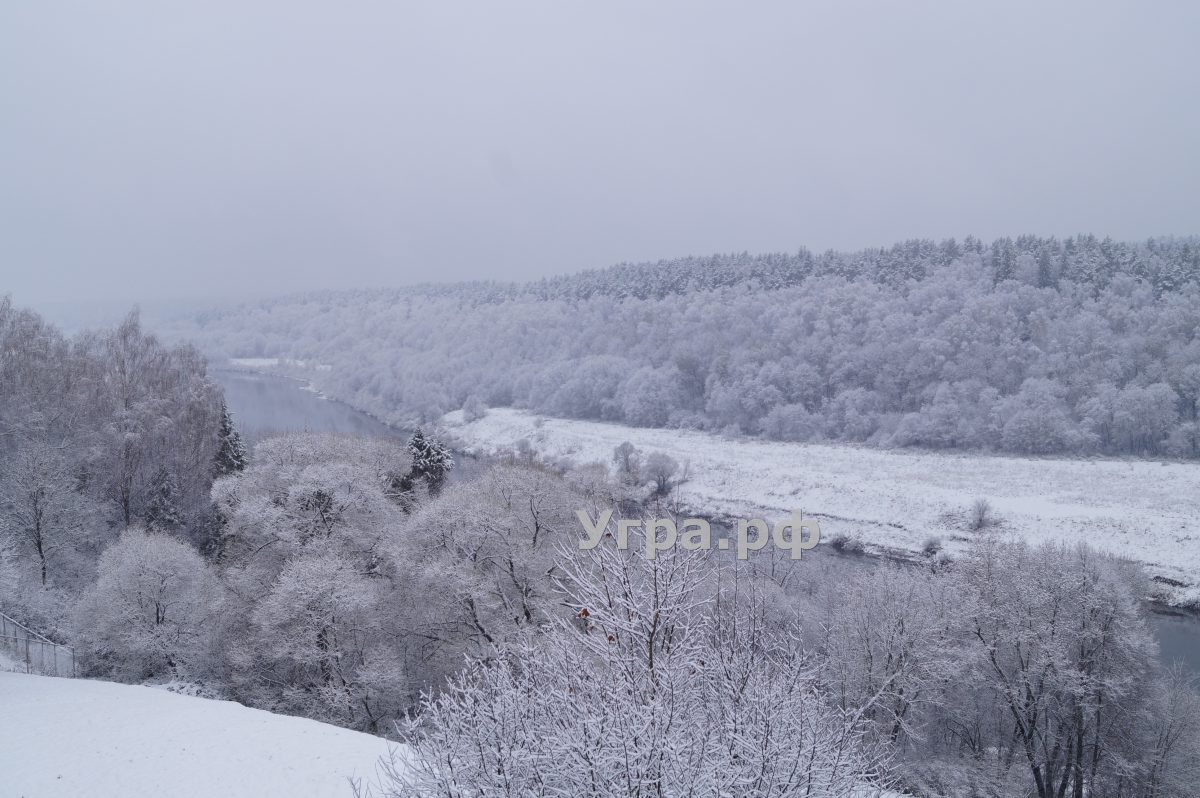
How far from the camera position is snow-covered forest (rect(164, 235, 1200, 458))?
41344 millimetres

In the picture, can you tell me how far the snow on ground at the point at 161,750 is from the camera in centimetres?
826

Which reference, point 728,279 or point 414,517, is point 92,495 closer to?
point 414,517

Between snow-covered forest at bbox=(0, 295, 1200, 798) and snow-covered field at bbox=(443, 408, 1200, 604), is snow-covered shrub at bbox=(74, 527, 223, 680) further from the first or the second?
snow-covered field at bbox=(443, 408, 1200, 604)

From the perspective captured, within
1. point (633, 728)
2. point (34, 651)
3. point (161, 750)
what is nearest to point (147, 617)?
point (34, 651)

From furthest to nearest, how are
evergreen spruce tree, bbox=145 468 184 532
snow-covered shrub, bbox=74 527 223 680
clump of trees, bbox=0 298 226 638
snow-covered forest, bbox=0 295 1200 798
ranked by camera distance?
evergreen spruce tree, bbox=145 468 184 532
clump of trees, bbox=0 298 226 638
snow-covered shrub, bbox=74 527 223 680
snow-covered forest, bbox=0 295 1200 798

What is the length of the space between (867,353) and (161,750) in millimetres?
50743

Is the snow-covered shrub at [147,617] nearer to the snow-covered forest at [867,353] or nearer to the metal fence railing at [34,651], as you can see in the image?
the metal fence railing at [34,651]

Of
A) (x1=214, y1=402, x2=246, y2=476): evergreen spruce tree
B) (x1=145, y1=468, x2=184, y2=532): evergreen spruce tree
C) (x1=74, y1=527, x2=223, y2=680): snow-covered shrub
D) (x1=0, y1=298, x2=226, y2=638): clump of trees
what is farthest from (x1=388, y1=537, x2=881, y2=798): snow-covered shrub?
(x1=214, y1=402, x2=246, y2=476): evergreen spruce tree

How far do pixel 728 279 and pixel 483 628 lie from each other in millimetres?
64057

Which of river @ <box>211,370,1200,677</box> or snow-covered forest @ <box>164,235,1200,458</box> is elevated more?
snow-covered forest @ <box>164,235,1200,458</box>

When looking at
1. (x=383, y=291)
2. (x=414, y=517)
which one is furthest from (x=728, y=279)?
(x=383, y=291)

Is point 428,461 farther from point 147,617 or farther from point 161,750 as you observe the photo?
point 161,750

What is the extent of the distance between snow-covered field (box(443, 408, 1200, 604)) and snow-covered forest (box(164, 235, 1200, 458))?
314 cm

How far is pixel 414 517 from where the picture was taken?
671 inches
